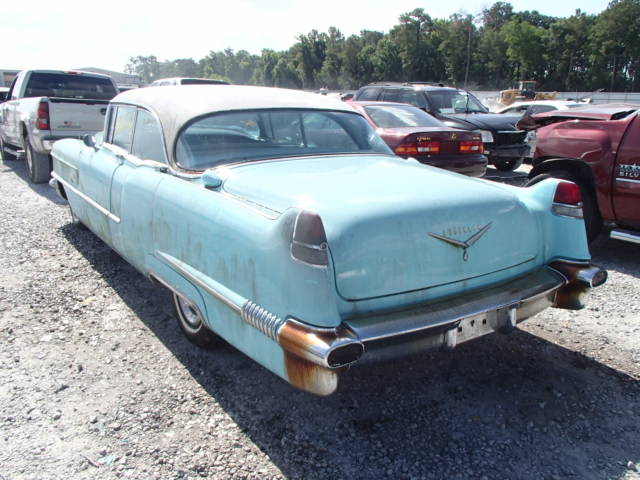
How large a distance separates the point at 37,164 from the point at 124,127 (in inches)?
200

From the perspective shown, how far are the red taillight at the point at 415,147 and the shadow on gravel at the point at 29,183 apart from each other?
4905mm

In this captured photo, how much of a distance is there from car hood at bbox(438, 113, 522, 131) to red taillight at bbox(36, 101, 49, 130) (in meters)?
6.86

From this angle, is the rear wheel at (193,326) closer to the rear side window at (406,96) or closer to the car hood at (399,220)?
the car hood at (399,220)

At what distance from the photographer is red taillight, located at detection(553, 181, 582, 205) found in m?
2.97

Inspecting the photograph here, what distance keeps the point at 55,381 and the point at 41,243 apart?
9.97ft

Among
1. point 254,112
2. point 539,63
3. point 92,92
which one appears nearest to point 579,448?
point 254,112

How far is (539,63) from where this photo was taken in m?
70.9

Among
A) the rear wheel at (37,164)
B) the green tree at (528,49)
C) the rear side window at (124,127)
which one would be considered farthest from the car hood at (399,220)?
the green tree at (528,49)

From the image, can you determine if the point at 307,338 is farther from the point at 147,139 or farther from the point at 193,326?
the point at 147,139

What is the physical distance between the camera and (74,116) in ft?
25.8

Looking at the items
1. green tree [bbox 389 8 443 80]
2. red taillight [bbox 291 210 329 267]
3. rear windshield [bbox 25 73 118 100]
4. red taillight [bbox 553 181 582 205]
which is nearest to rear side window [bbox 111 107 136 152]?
red taillight [bbox 291 210 329 267]

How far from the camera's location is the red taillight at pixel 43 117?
25.0 feet

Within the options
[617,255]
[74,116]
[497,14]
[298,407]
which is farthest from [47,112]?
[497,14]

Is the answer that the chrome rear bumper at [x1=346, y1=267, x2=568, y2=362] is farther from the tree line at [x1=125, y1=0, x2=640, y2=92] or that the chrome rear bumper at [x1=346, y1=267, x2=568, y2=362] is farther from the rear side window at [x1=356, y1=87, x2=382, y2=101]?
the tree line at [x1=125, y1=0, x2=640, y2=92]
